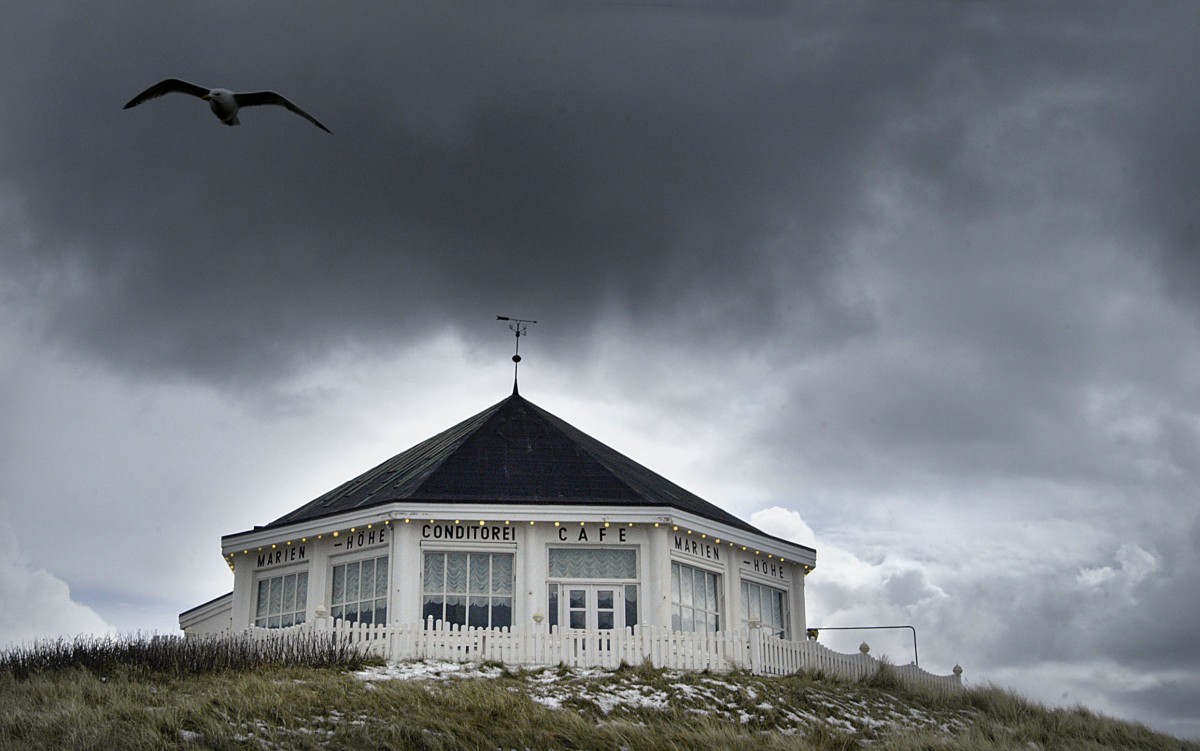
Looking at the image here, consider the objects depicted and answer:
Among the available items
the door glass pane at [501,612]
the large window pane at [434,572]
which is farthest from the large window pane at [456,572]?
the door glass pane at [501,612]

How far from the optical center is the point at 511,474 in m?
28.5

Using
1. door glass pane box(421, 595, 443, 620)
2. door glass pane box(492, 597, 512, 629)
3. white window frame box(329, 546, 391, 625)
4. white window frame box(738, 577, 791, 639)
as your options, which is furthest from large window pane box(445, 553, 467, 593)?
white window frame box(738, 577, 791, 639)

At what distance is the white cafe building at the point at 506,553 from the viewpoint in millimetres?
26516

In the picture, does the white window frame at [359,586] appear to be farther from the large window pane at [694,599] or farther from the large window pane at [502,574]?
the large window pane at [694,599]

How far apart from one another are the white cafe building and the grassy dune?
142 inches

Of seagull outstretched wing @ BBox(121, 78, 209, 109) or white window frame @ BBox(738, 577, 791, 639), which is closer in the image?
seagull outstretched wing @ BBox(121, 78, 209, 109)

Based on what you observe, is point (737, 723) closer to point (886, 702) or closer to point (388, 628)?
point (886, 702)

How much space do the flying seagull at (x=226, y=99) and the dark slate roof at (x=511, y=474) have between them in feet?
39.7

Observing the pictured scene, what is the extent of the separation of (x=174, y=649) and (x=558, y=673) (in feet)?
22.5

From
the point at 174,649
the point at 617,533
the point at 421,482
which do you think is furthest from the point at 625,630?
the point at 174,649

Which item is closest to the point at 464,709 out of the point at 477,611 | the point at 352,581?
the point at 477,611

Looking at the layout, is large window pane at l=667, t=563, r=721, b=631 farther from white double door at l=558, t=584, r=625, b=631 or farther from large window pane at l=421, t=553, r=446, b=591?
large window pane at l=421, t=553, r=446, b=591

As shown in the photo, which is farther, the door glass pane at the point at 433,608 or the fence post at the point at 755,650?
the door glass pane at the point at 433,608

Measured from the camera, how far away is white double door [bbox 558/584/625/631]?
26.8m
